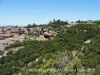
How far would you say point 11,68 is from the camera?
37406 mm

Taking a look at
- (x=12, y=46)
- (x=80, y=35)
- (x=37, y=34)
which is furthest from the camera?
(x=37, y=34)

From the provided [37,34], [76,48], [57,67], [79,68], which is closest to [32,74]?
[57,67]

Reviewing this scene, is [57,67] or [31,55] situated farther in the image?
[31,55]

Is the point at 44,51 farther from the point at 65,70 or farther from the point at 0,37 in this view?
the point at 0,37

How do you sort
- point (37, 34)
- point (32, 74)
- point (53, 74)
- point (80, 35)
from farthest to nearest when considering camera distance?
point (37, 34)
point (80, 35)
point (32, 74)
point (53, 74)

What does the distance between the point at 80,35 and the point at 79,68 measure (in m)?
26.3

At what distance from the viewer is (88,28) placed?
190 feet

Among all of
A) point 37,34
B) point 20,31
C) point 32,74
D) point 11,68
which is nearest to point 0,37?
point 20,31

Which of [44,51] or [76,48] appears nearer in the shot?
[76,48]

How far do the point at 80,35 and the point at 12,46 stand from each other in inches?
708

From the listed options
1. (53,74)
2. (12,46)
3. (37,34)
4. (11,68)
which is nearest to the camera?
(53,74)

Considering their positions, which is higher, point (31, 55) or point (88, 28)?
point (88, 28)

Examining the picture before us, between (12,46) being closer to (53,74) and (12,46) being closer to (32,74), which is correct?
(32,74)

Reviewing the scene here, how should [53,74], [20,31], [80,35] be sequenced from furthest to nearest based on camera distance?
1. [20,31]
2. [80,35]
3. [53,74]
